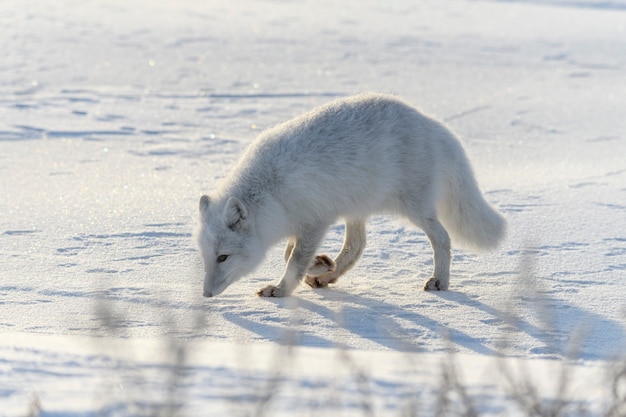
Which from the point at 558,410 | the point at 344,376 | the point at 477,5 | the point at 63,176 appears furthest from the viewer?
the point at 477,5

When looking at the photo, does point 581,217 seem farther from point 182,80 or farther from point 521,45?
point 521,45

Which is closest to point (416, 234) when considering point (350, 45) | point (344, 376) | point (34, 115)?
point (344, 376)

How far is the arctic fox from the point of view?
4066mm

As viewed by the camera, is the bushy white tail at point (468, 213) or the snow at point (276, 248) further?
the bushy white tail at point (468, 213)

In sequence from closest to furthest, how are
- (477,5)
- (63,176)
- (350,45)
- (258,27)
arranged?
(63,176)
(350,45)
(258,27)
(477,5)

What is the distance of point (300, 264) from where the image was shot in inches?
165

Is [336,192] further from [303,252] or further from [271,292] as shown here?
[271,292]

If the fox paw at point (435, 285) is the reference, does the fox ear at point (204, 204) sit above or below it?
above

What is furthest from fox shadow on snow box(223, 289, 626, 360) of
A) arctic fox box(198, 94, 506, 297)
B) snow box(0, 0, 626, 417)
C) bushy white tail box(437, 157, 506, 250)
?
bushy white tail box(437, 157, 506, 250)

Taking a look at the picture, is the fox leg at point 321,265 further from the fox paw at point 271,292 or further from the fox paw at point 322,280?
the fox paw at point 271,292

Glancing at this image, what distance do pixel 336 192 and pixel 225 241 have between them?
0.54 metres

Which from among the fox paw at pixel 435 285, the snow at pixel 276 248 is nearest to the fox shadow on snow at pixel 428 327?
the snow at pixel 276 248

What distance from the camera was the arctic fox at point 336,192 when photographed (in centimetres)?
Result: 407

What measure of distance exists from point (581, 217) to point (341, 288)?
160cm
